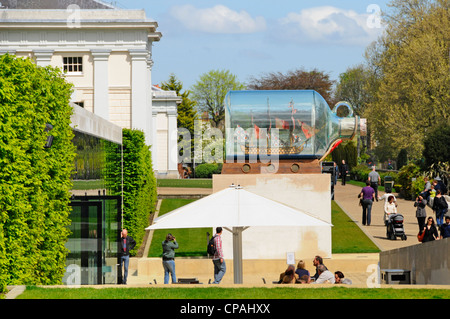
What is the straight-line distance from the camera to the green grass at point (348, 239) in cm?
2522

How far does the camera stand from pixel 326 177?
2288 centimetres

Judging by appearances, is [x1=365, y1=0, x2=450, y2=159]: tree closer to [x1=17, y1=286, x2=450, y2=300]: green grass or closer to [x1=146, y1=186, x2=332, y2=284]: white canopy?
[x1=146, y1=186, x2=332, y2=284]: white canopy

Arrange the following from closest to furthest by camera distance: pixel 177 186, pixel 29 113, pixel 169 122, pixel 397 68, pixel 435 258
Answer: pixel 29 113
pixel 435 258
pixel 177 186
pixel 397 68
pixel 169 122

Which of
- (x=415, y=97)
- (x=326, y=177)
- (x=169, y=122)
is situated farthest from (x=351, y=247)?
(x=169, y=122)

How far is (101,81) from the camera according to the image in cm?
5412

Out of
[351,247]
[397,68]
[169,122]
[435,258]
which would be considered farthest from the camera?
[169,122]

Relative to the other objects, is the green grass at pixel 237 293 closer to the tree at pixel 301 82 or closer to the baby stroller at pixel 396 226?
the baby stroller at pixel 396 226

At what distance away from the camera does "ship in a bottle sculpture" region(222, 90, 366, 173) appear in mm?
22812

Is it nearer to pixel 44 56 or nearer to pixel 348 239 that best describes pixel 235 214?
pixel 348 239

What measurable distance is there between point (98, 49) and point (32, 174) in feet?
141

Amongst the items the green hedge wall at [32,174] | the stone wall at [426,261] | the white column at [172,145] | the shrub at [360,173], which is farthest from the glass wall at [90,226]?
the white column at [172,145]

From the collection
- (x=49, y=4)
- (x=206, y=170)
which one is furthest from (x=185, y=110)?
(x=49, y=4)
